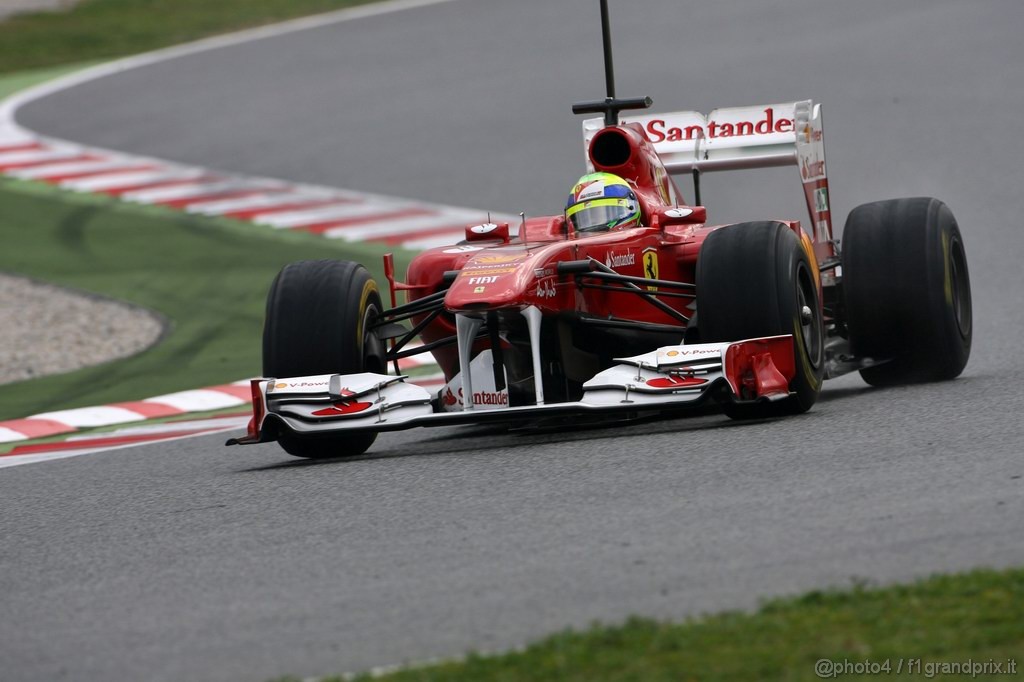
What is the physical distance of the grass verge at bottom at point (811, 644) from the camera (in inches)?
170

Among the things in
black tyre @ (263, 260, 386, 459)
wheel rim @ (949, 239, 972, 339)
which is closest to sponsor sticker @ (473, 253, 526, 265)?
black tyre @ (263, 260, 386, 459)

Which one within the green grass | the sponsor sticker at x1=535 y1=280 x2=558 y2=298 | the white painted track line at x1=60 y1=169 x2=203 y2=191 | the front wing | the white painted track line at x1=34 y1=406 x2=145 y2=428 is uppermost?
the green grass

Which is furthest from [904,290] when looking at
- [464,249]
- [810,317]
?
[464,249]

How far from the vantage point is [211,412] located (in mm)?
12328

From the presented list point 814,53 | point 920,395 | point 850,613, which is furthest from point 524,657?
point 814,53

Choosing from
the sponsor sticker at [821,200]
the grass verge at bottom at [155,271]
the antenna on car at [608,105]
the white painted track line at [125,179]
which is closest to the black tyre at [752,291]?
the antenna on car at [608,105]

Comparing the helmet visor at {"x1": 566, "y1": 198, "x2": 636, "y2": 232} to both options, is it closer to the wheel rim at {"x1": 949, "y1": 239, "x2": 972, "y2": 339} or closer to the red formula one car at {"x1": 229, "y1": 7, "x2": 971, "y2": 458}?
the red formula one car at {"x1": 229, "y1": 7, "x2": 971, "y2": 458}

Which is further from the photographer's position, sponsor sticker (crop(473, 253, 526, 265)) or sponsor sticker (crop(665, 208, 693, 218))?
sponsor sticker (crop(665, 208, 693, 218))

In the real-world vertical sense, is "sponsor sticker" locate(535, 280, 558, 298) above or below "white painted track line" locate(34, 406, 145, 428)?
above

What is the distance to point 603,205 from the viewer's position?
973 cm

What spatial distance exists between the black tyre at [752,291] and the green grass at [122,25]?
22330 mm

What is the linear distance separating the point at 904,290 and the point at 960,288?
748mm

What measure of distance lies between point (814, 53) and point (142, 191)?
32.5 ft

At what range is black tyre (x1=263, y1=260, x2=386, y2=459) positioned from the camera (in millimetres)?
9156
